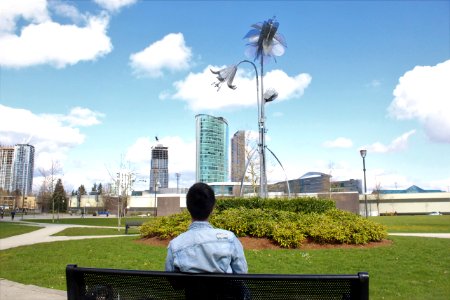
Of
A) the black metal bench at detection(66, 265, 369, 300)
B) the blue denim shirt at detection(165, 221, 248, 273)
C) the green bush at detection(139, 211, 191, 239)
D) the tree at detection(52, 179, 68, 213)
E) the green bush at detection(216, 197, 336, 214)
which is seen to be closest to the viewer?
the black metal bench at detection(66, 265, 369, 300)

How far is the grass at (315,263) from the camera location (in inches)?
285

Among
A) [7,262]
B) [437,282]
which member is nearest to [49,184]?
[7,262]

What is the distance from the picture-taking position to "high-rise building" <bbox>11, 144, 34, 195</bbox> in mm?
132250

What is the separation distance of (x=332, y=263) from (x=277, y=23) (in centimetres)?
1194

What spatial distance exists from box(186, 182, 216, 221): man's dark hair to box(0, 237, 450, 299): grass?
485 centimetres

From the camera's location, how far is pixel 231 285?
215cm

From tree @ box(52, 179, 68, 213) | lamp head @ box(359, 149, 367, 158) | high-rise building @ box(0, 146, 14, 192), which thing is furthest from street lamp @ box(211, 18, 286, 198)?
high-rise building @ box(0, 146, 14, 192)

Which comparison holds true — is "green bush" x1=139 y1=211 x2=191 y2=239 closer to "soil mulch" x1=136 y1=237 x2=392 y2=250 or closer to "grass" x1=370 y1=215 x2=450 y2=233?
"soil mulch" x1=136 y1=237 x2=392 y2=250

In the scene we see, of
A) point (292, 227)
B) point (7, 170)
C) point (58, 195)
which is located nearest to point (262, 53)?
point (292, 227)

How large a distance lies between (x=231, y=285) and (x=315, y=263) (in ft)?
25.4

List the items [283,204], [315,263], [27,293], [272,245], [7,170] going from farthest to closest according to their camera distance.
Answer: [7,170] → [283,204] → [272,245] → [315,263] → [27,293]

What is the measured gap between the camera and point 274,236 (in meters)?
12.1

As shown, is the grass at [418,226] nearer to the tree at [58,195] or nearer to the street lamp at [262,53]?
the street lamp at [262,53]

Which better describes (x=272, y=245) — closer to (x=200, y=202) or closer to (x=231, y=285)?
(x=200, y=202)
